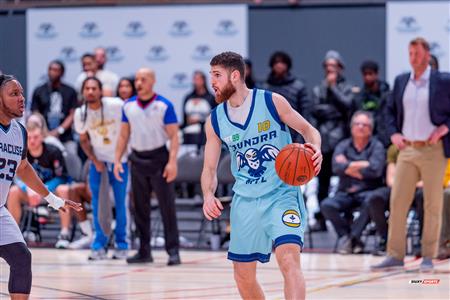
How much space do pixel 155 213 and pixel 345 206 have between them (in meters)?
3.51

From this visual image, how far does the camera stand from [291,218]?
684cm

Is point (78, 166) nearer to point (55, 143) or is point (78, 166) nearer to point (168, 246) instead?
point (55, 143)

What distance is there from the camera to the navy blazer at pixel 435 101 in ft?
35.5

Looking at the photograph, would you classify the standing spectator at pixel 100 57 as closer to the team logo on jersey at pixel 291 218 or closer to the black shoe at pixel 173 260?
the black shoe at pixel 173 260

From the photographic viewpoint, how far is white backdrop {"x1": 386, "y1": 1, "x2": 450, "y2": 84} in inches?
589

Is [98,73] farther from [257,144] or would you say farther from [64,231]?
[257,144]

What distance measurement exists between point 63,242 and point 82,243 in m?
0.27

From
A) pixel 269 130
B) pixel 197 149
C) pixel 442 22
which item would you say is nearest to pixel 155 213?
pixel 197 149

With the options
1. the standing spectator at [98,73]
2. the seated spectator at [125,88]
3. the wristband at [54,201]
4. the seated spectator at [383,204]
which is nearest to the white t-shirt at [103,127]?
the seated spectator at [125,88]

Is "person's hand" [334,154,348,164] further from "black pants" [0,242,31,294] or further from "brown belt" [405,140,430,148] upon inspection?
"black pants" [0,242,31,294]

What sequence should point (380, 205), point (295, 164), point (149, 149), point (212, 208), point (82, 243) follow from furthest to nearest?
point (82, 243), point (380, 205), point (149, 149), point (212, 208), point (295, 164)

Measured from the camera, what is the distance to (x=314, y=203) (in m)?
15.3

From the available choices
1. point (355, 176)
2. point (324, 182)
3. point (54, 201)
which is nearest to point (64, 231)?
point (324, 182)

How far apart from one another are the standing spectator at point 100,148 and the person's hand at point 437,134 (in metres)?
3.73
